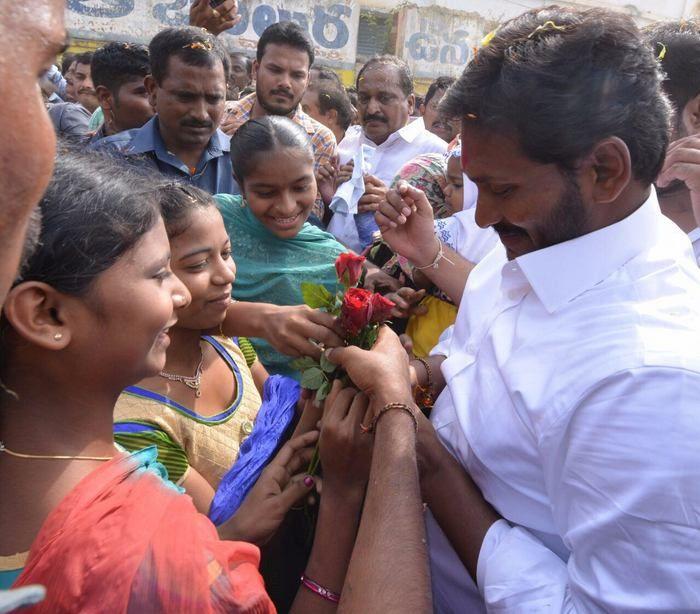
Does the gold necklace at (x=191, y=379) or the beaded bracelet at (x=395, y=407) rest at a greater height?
the beaded bracelet at (x=395, y=407)

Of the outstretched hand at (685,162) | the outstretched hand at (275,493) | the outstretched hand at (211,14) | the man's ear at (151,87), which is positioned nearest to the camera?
the outstretched hand at (275,493)

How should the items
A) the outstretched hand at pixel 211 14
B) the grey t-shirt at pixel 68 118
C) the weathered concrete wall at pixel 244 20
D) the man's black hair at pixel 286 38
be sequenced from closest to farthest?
the outstretched hand at pixel 211 14, the man's black hair at pixel 286 38, the grey t-shirt at pixel 68 118, the weathered concrete wall at pixel 244 20

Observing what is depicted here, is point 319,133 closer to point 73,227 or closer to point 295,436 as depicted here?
point 295,436

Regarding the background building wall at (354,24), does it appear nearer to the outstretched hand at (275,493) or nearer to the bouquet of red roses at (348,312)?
the bouquet of red roses at (348,312)

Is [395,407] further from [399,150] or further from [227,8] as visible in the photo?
[399,150]

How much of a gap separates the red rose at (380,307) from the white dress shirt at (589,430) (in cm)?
34

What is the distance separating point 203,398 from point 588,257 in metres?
1.44

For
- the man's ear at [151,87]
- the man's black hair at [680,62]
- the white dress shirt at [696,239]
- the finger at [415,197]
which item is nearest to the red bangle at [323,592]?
the finger at [415,197]

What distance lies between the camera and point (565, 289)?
67.9 inches

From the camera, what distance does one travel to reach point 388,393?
180 cm

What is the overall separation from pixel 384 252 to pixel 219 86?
1833 mm

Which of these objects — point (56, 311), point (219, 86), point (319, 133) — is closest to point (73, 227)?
point (56, 311)

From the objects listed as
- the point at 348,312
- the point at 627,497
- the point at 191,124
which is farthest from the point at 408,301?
the point at 191,124

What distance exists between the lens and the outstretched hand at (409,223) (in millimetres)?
2877
